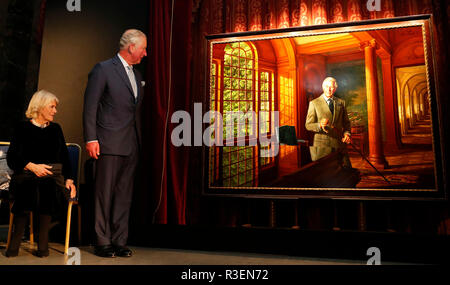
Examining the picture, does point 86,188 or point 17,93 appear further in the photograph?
point 17,93

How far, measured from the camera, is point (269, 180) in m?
2.82

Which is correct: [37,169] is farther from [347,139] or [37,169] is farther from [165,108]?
[347,139]

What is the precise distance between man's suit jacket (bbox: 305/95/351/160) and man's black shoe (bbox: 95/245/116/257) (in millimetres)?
1777

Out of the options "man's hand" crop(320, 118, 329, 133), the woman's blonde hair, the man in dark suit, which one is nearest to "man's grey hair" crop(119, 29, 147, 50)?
the man in dark suit

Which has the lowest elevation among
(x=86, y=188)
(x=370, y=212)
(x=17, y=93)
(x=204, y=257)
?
(x=204, y=257)

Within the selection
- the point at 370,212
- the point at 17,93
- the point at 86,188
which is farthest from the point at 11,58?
the point at 370,212

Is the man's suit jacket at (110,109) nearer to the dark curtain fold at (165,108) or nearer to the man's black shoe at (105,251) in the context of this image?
the man's black shoe at (105,251)

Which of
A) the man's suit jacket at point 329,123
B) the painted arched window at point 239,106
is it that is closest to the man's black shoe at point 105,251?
the painted arched window at point 239,106

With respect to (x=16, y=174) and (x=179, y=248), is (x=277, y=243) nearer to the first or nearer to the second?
(x=179, y=248)

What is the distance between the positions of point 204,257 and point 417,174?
179cm

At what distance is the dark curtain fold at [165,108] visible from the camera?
113 inches

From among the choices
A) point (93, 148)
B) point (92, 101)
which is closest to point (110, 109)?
point (92, 101)

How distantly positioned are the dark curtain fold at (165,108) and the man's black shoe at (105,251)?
836mm
